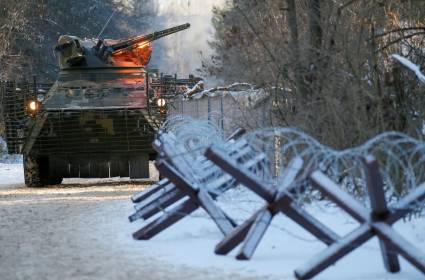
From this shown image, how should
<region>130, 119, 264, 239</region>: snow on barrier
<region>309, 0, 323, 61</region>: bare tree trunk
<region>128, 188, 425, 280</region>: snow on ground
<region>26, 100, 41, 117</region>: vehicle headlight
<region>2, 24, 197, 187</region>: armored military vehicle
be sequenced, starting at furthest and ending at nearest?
<region>26, 100, 41, 117</region>: vehicle headlight → <region>2, 24, 197, 187</region>: armored military vehicle → <region>309, 0, 323, 61</region>: bare tree trunk → <region>130, 119, 264, 239</region>: snow on barrier → <region>128, 188, 425, 280</region>: snow on ground

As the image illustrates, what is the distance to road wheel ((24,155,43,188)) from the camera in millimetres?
17234

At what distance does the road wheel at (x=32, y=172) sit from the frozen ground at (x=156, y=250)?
237 inches

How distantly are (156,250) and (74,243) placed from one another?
104 cm

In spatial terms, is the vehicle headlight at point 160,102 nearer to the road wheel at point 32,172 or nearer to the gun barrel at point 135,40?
the gun barrel at point 135,40

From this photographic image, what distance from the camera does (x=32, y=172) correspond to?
17312mm

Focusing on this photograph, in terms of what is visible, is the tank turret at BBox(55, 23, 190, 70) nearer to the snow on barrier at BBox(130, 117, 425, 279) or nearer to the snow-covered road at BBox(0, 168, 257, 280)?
the snow-covered road at BBox(0, 168, 257, 280)

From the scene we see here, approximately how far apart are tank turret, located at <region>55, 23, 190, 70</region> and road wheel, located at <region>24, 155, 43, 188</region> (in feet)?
7.48

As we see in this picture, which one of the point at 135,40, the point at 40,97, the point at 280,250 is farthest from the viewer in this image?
the point at 135,40

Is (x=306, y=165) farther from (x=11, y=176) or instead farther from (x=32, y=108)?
(x=11, y=176)

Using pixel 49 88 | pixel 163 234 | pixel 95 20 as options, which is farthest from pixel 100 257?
pixel 95 20

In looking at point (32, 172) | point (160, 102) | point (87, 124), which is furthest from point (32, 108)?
point (160, 102)

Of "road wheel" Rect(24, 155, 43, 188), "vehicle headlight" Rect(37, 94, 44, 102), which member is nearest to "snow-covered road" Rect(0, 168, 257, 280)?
"road wheel" Rect(24, 155, 43, 188)

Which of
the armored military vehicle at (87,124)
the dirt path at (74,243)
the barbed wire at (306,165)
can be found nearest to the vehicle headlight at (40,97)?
the armored military vehicle at (87,124)

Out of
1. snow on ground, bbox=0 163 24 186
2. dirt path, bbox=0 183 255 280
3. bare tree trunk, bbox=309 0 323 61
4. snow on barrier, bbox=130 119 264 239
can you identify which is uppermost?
bare tree trunk, bbox=309 0 323 61
